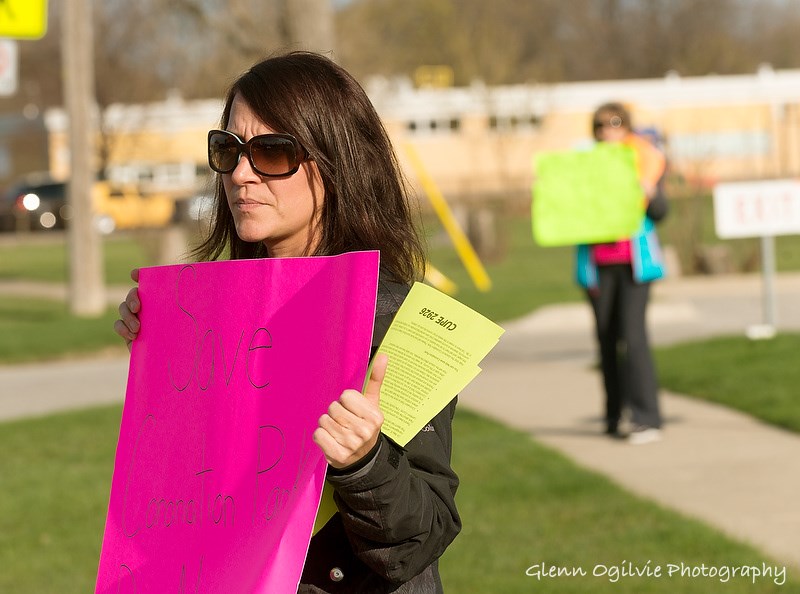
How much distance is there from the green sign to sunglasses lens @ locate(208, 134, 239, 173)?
544 centimetres

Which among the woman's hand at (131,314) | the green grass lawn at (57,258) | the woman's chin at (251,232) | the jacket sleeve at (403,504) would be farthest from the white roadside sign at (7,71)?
the green grass lawn at (57,258)

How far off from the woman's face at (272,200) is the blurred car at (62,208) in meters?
42.9

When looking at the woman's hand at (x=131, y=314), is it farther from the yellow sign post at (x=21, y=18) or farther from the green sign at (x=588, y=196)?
the green sign at (x=588, y=196)

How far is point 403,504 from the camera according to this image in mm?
2152

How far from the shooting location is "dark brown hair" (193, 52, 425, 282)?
2443 millimetres

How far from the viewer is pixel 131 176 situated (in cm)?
5847

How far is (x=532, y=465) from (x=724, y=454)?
102cm

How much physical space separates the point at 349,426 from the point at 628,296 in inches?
234

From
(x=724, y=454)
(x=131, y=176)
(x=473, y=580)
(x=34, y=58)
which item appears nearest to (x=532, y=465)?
(x=724, y=454)

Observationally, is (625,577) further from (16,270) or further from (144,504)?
(16,270)

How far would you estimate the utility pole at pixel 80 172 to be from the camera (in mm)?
17625

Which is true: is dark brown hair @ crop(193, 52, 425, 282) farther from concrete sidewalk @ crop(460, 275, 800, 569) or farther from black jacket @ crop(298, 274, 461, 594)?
concrete sidewalk @ crop(460, 275, 800, 569)

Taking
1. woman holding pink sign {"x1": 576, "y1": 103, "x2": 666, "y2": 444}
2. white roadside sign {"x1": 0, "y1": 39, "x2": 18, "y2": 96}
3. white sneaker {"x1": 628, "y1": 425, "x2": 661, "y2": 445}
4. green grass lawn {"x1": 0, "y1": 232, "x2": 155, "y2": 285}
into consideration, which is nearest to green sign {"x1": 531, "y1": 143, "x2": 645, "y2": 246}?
woman holding pink sign {"x1": 576, "y1": 103, "x2": 666, "y2": 444}

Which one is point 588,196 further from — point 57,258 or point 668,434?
point 57,258
